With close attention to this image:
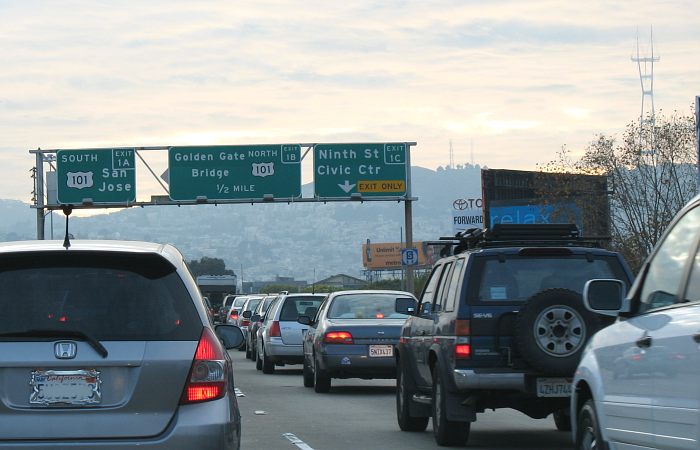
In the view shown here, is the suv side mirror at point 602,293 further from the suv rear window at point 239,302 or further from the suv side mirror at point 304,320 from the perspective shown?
the suv rear window at point 239,302

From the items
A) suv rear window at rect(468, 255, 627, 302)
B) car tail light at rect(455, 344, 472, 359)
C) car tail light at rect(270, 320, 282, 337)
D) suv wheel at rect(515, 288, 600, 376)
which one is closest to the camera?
suv wheel at rect(515, 288, 600, 376)

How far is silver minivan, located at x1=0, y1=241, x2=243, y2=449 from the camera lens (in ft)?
22.6

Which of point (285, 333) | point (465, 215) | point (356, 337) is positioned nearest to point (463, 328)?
point (356, 337)

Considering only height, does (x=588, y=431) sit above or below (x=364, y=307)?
below

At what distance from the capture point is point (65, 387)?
22.8ft

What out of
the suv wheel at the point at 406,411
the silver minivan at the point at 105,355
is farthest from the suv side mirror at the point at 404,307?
the silver minivan at the point at 105,355

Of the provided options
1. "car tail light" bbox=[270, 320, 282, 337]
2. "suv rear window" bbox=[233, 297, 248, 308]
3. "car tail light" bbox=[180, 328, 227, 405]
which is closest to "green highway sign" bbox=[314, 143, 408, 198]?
"suv rear window" bbox=[233, 297, 248, 308]

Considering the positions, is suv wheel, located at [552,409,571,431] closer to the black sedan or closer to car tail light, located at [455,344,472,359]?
car tail light, located at [455,344,472,359]

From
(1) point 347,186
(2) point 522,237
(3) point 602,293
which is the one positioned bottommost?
(3) point 602,293

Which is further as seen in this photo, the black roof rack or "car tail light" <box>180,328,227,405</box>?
the black roof rack

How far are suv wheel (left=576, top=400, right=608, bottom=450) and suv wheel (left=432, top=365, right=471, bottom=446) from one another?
13.2 ft

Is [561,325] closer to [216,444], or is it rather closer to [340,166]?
[216,444]

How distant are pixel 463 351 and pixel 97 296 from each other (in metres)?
6.10

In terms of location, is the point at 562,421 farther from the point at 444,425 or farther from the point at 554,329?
the point at 554,329
